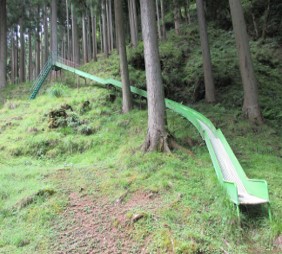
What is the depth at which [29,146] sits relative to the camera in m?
11.8

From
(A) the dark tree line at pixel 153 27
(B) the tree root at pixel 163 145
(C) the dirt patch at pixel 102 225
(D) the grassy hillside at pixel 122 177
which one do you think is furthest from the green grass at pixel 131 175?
A: (A) the dark tree line at pixel 153 27

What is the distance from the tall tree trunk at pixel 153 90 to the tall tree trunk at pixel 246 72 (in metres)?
3.92

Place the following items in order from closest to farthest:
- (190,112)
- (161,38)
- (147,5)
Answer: (147,5) → (190,112) → (161,38)

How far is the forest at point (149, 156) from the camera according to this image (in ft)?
19.0

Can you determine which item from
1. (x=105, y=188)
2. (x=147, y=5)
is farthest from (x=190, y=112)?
(x=105, y=188)

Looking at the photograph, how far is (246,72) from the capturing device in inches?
471

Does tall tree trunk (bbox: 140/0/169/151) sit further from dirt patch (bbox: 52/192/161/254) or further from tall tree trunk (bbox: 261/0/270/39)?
tall tree trunk (bbox: 261/0/270/39)

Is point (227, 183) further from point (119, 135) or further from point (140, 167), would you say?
point (119, 135)

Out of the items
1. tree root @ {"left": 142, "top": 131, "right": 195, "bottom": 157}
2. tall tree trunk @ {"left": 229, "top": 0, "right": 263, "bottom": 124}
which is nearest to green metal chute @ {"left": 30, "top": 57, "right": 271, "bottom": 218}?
tree root @ {"left": 142, "top": 131, "right": 195, "bottom": 157}

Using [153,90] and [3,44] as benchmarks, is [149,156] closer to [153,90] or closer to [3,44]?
[153,90]

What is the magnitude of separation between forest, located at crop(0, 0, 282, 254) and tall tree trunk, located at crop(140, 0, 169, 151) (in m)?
0.03

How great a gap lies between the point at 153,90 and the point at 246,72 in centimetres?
427

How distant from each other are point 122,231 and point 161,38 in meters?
22.3

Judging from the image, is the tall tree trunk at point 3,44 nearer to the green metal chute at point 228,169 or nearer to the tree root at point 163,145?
the green metal chute at point 228,169
